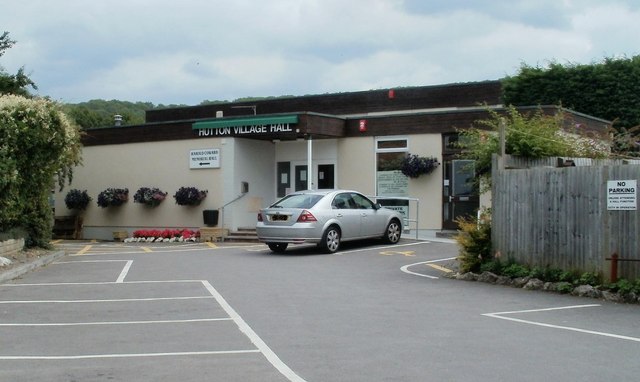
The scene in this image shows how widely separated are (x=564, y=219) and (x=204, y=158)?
582 inches

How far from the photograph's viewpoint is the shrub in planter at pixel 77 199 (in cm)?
2803

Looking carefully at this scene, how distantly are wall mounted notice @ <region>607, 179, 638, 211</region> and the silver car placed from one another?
7.65 meters

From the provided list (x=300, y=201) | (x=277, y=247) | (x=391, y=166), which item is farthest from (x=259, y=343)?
(x=391, y=166)

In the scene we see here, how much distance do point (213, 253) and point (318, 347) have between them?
11948 millimetres

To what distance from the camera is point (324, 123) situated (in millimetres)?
23562

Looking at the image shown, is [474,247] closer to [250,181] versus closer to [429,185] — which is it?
[429,185]

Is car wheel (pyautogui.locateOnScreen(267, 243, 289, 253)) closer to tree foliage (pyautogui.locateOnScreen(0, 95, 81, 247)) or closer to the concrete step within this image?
the concrete step

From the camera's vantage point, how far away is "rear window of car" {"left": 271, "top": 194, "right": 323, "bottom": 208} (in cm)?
1836

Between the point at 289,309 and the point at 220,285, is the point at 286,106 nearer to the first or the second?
the point at 220,285

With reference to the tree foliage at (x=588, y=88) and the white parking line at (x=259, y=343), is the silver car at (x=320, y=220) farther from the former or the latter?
the tree foliage at (x=588, y=88)

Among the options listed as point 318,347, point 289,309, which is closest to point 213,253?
point 289,309

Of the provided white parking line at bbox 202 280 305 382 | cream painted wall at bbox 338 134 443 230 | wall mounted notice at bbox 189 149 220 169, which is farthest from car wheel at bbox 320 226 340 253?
wall mounted notice at bbox 189 149 220 169

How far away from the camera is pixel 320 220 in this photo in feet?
59.3

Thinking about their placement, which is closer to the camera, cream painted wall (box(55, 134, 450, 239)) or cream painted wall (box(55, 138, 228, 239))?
cream painted wall (box(55, 134, 450, 239))
